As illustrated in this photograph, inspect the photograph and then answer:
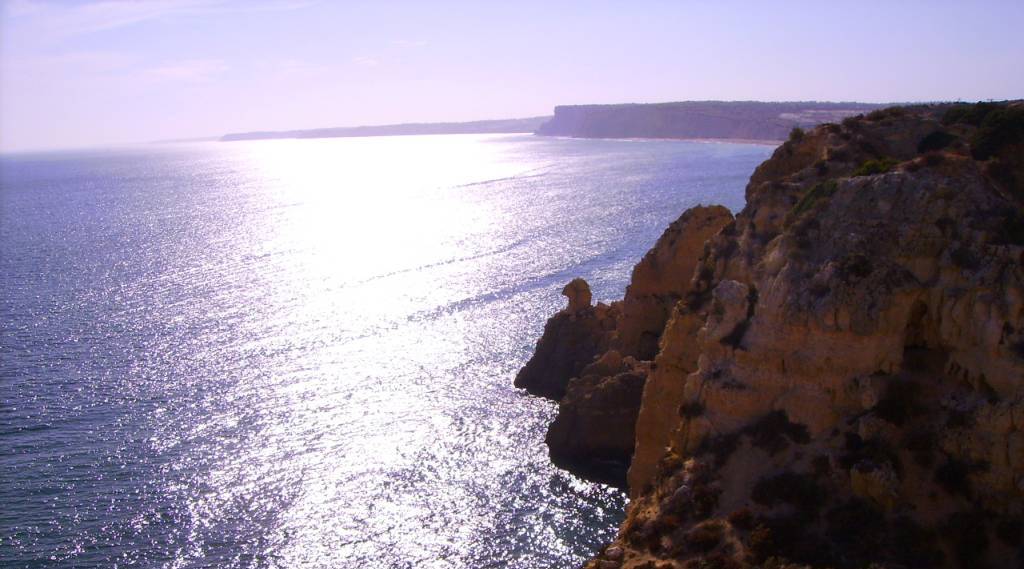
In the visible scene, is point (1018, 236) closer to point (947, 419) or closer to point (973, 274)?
point (973, 274)

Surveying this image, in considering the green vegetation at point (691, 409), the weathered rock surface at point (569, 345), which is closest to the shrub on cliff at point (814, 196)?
the green vegetation at point (691, 409)

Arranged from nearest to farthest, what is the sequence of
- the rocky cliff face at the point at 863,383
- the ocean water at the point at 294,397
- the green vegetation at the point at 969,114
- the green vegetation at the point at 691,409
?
the rocky cliff face at the point at 863,383, the green vegetation at the point at 691,409, the green vegetation at the point at 969,114, the ocean water at the point at 294,397

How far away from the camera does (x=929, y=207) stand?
75.6ft

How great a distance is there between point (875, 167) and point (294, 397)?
34939 mm

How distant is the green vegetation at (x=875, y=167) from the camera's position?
25172mm

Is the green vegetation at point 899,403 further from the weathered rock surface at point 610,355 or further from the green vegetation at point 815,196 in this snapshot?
the weathered rock surface at point 610,355

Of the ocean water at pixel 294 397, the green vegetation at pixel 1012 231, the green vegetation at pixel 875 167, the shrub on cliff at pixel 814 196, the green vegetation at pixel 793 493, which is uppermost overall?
the green vegetation at pixel 875 167

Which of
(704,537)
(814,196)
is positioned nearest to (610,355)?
(814,196)

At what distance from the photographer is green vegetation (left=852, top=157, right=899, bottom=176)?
25172 millimetres

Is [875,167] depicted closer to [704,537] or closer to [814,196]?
[814,196]

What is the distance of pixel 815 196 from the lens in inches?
990

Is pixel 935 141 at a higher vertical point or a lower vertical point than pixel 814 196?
higher

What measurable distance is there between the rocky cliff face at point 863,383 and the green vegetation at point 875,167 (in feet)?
0.23

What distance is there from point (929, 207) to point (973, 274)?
87.9 inches
